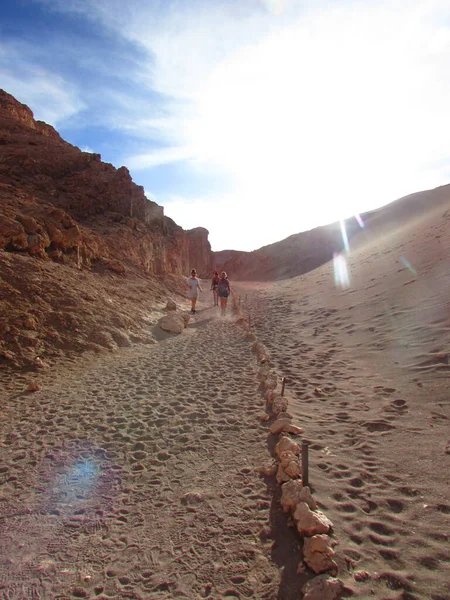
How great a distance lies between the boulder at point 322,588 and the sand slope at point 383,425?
0.15 m

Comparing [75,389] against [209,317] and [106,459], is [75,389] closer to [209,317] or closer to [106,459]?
[106,459]

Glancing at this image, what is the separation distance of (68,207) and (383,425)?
49.2 feet

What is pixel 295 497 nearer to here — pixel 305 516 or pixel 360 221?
pixel 305 516

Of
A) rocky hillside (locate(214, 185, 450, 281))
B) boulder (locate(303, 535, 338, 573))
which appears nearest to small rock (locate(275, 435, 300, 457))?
boulder (locate(303, 535, 338, 573))

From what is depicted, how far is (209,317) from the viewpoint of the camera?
547 inches

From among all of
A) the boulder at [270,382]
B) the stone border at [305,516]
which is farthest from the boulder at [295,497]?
the boulder at [270,382]

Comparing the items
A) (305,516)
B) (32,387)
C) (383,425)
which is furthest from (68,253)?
(305,516)

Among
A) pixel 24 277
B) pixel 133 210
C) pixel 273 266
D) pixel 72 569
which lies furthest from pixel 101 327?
pixel 273 266

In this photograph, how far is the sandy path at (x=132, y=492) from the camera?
235 cm

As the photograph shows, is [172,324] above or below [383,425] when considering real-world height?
above

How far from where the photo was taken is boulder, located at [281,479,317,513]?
9.22 ft

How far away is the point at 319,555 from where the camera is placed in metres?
2.32

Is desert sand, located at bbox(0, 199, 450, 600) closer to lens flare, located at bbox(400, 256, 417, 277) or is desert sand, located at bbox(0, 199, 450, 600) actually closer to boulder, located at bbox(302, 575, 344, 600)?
boulder, located at bbox(302, 575, 344, 600)

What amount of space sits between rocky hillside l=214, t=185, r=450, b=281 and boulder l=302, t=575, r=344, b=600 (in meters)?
35.3
